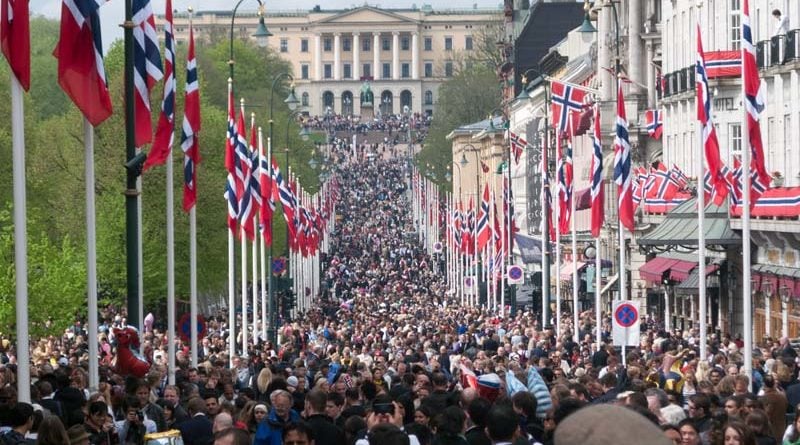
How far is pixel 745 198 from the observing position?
1194 inches

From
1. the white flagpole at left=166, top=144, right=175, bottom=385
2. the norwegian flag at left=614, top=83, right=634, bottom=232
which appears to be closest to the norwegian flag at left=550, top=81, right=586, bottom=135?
the norwegian flag at left=614, top=83, right=634, bottom=232

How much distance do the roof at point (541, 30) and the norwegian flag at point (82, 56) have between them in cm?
10469

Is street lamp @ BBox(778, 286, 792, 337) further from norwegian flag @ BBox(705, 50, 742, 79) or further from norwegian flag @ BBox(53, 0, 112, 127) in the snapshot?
norwegian flag @ BBox(53, 0, 112, 127)

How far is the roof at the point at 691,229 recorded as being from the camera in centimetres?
4622

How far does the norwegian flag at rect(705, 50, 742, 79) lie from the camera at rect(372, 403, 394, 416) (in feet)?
110

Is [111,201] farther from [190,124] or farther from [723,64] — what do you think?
[190,124]

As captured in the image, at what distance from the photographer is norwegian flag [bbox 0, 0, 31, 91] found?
750 inches

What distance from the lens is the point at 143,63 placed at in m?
24.6

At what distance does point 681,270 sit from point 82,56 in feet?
106

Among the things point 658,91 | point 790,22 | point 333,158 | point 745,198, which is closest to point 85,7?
point 745,198

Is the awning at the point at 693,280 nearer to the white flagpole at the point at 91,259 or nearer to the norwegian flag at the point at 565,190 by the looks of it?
the norwegian flag at the point at 565,190

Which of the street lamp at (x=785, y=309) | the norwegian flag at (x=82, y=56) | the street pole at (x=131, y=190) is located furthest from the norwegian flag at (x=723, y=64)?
the norwegian flag at (x=82, y=56)

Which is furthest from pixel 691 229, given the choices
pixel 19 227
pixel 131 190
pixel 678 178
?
pixel 19 227

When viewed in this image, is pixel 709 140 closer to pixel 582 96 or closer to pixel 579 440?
pixel 582 96
